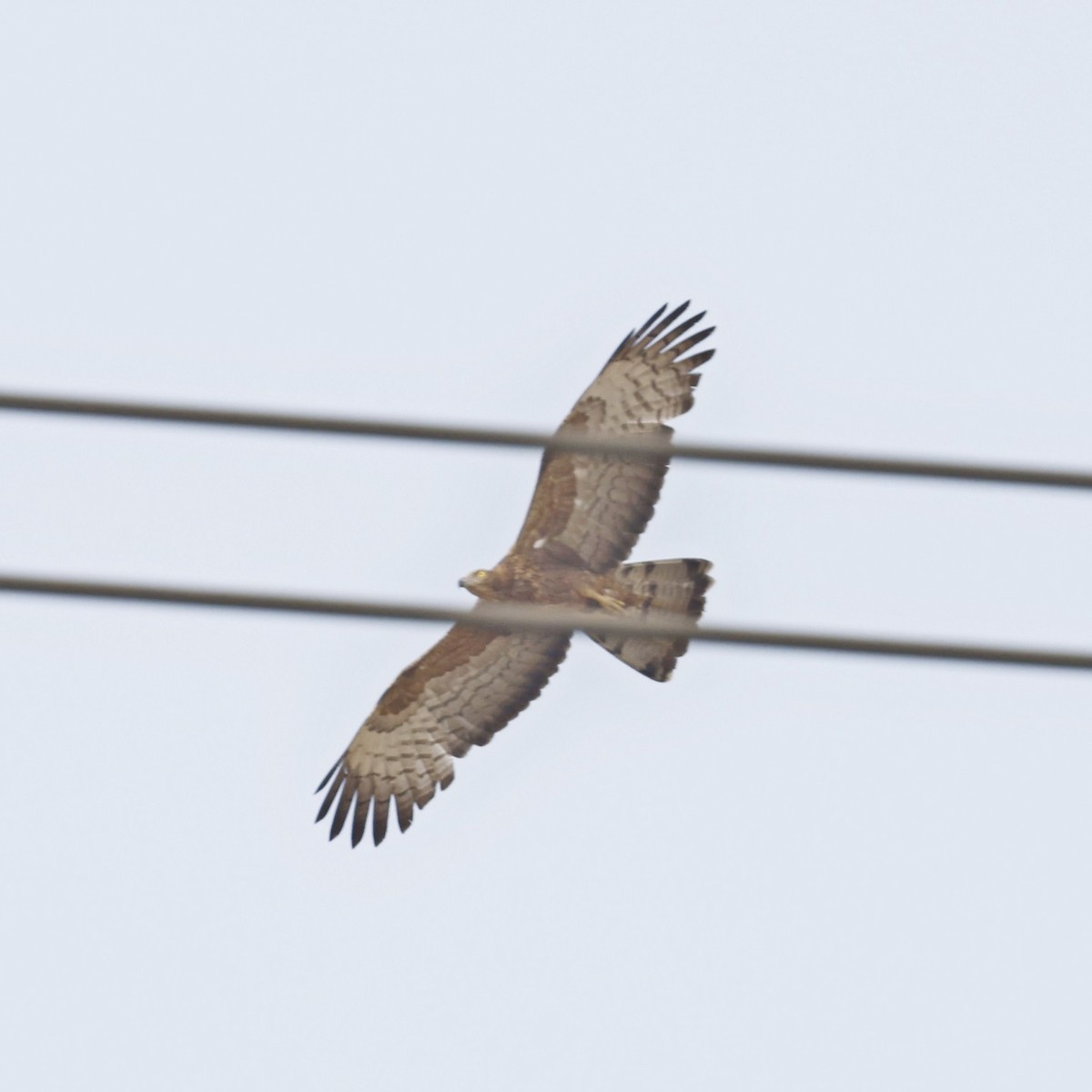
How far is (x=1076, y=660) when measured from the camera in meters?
4.28

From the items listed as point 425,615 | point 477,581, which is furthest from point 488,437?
point 477,581

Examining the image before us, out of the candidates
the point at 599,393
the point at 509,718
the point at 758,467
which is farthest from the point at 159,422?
the point at 509,718

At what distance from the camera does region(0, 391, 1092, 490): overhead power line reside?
173 inches

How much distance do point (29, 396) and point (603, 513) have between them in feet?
28.3

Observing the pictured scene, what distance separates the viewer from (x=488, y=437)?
4.54m

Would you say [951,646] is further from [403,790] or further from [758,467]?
[403,790]

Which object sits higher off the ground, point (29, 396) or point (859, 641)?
point (29, 396)

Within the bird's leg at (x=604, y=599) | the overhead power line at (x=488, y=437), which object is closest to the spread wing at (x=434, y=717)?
the bird's leg at (x=604, y=599)

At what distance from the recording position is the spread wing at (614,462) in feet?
41.9

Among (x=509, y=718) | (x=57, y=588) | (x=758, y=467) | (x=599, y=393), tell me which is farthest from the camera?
(x=509, y=718)

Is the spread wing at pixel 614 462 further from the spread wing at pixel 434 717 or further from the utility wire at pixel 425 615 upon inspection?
the utility wire at pixel 425 615

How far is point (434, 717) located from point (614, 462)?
7.29 feet

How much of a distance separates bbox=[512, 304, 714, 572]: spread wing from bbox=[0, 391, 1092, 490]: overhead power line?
8.12m

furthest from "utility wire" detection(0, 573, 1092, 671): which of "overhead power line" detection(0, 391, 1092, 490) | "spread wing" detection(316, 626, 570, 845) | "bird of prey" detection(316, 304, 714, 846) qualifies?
"spread wing" detection(316, 626, 570, 845)
